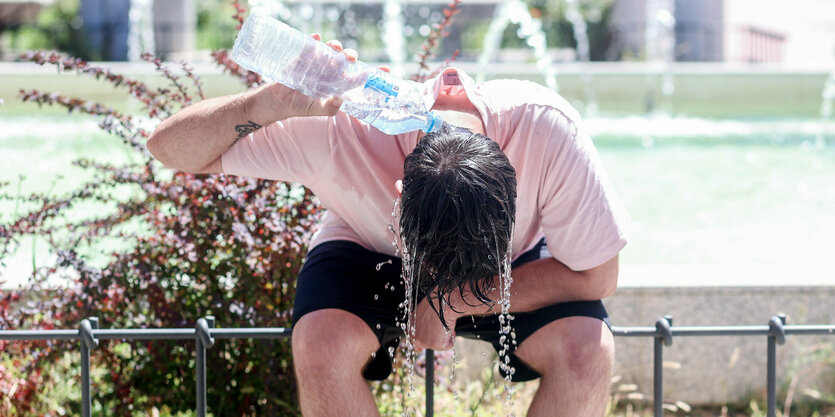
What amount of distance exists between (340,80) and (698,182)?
16.3 ft

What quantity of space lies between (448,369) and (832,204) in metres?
3.77

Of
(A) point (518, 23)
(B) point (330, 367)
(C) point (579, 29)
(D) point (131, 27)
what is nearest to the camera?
(B) point (330, 367)

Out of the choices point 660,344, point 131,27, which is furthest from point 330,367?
point 131,27

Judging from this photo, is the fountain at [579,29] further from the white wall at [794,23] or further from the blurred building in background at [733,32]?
the white wall at [794,23]

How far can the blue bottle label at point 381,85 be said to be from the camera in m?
2.28

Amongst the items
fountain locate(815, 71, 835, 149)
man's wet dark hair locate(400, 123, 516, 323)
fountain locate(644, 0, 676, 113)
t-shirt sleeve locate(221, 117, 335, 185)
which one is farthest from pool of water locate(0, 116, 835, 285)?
man's wet dark hair locate(400, 123, 516, 323)

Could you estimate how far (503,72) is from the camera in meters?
11.3

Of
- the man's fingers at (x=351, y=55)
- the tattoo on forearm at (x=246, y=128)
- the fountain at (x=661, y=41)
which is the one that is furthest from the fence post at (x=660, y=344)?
the fountain at (x=661, y=41)

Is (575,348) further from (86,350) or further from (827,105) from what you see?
(827,105)

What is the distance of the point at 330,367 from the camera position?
2.21 metres

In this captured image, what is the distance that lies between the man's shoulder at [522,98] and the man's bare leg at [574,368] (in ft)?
1.70

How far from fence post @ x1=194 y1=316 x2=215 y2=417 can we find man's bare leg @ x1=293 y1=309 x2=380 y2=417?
233mm

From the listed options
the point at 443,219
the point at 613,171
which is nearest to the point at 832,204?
the point at 613,171

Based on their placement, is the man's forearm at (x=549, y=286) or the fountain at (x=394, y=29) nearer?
the man's forearm at (x=549, y=286)
